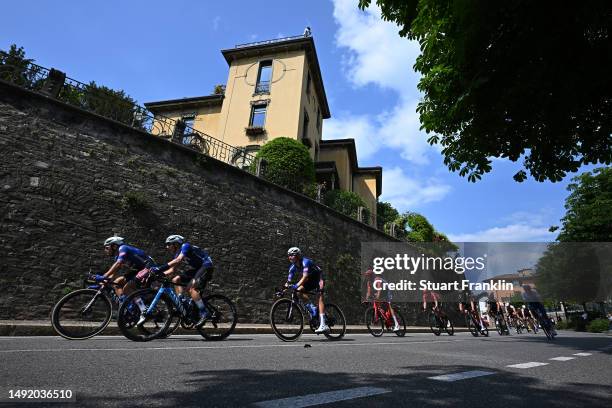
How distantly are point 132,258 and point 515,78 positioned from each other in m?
7.13

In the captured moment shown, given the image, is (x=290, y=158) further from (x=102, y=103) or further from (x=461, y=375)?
(x=461, y=375)

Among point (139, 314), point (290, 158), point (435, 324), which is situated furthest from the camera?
point (290, 158)

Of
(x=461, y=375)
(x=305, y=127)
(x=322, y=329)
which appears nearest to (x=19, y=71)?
(x=322, y=329)

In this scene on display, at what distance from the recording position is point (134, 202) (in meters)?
11.0

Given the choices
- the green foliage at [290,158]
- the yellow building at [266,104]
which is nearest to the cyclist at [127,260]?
the green foliage at [290,158]

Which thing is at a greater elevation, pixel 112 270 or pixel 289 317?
pixel 112 270

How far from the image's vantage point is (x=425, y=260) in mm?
26469

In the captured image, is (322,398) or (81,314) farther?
(81,314)

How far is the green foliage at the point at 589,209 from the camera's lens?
84.8 ft

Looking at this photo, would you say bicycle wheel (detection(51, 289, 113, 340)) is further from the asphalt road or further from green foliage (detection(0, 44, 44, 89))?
green foliage (detection(0, 44, 44, 89))

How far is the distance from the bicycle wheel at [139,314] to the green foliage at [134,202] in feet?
18.4

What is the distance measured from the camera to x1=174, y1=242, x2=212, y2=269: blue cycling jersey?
6.48m

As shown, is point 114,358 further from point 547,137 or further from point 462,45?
point 547,137

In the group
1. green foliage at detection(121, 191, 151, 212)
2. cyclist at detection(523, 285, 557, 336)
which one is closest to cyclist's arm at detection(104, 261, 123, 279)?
green foliage at detection(121, 191, 151, 212)
